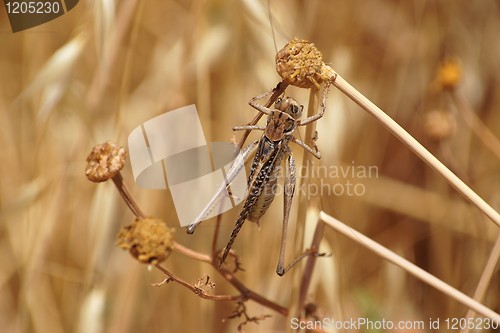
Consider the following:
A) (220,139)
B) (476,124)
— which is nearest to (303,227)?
(220,139)

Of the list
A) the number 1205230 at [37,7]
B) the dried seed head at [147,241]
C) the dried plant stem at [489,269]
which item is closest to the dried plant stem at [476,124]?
the dried plant stem at [489,269]

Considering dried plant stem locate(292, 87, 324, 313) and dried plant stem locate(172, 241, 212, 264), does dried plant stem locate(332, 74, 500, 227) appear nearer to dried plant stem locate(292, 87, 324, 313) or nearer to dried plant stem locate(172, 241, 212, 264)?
dried plant stem locate(292, 87, 324, 313)

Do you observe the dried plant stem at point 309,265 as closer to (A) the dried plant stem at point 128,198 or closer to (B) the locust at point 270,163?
(B) the locust at point 270,163

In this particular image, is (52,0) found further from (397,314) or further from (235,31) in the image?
(397,314)

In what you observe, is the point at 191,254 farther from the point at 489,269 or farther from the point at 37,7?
the point at 37,7

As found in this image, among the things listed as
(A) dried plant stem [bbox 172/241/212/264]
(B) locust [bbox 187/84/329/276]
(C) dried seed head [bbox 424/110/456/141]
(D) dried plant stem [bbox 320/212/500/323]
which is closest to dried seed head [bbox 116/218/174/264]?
(A) dried plant stem [bbox 172/241/212/264]

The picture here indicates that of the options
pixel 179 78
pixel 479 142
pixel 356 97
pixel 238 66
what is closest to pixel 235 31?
pixel 238 66
